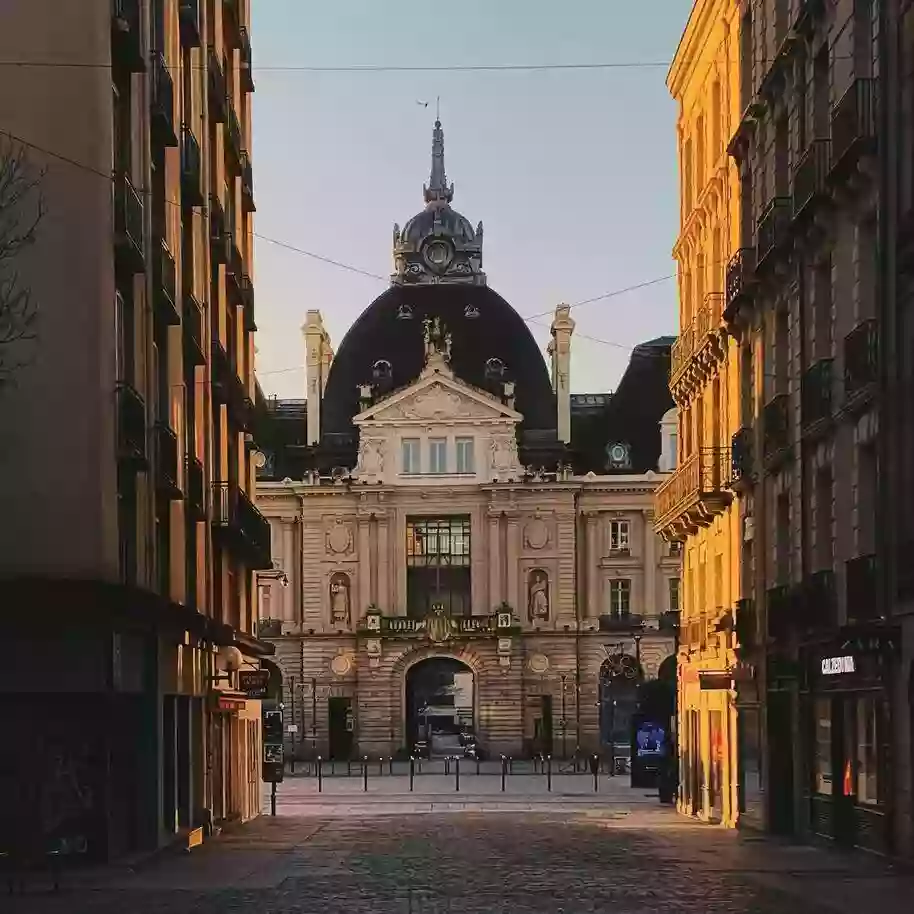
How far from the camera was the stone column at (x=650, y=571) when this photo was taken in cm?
9962

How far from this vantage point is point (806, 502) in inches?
1292

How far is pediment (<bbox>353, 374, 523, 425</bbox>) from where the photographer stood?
99.0 meters

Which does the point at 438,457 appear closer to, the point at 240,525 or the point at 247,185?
the point at 247,185

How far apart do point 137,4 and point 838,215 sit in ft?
34.8

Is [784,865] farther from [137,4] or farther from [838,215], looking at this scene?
[137,4]

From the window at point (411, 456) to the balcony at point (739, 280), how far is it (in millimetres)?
60264

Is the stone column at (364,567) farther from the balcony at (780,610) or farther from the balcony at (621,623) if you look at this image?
the balcony at (780,610)

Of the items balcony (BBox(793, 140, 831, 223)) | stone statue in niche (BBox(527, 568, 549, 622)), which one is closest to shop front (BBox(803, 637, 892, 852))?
balcony (BBox(793, 140, 831, 223))

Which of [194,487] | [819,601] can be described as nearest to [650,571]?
[194,487]

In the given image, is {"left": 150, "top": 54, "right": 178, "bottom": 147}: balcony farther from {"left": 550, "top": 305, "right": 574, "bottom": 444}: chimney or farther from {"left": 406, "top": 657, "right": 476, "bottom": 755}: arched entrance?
{"left": 550, "top": 305, "right": 574, "bottom": 444}: chimney

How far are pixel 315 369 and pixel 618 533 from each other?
17.0 m

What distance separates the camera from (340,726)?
325ft

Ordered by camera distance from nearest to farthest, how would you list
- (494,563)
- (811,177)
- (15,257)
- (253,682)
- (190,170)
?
1. (15,257)
2. (811,177)
3. (190,170)
4. (253,682)
5. (494,563)

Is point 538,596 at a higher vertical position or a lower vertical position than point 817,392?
lower
